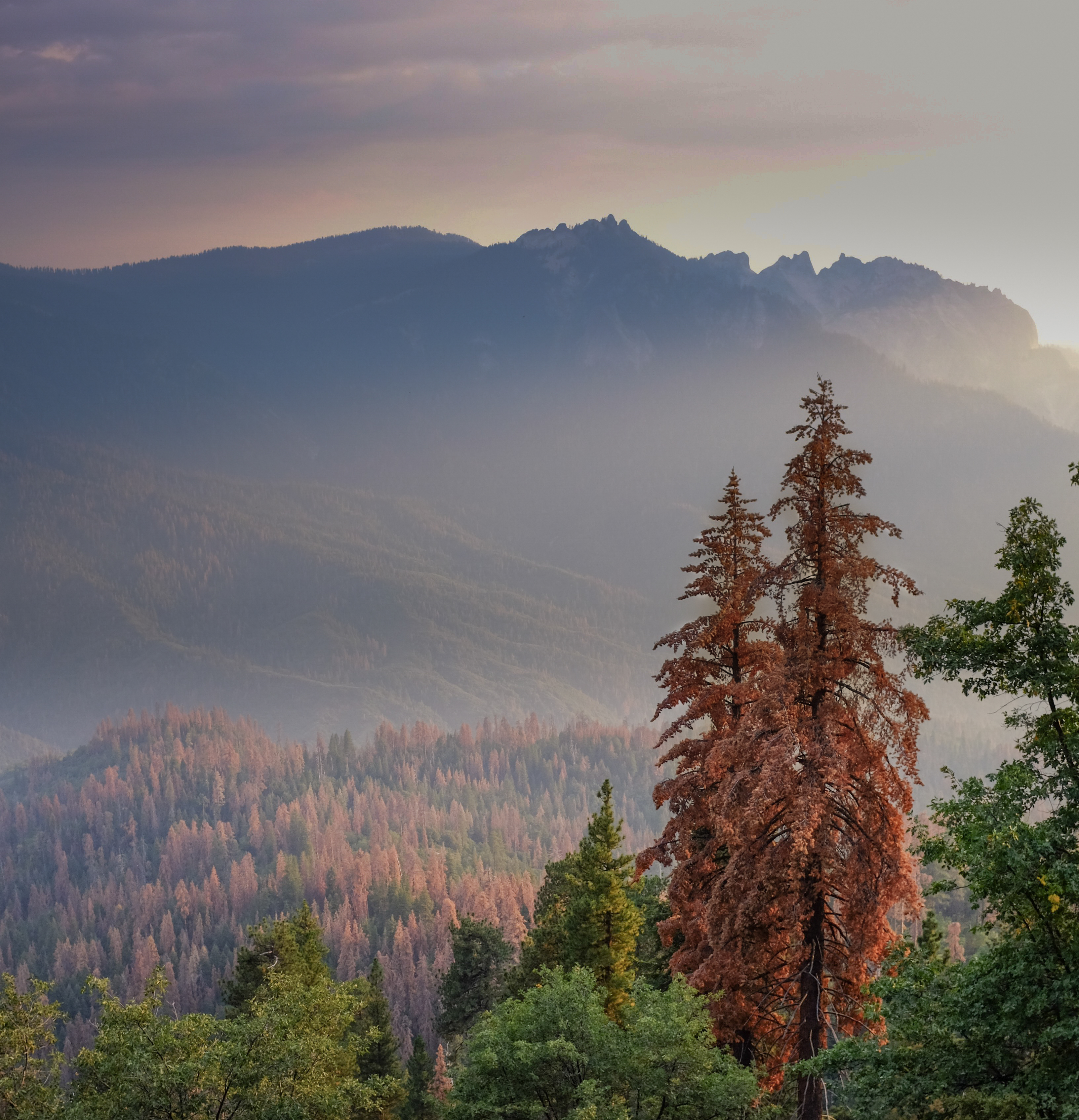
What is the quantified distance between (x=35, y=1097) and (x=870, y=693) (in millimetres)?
25552

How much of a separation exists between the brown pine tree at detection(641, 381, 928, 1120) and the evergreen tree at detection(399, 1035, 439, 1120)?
36966mm

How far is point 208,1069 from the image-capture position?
2822 cm

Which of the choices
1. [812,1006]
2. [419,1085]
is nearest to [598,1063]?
[812,1006]

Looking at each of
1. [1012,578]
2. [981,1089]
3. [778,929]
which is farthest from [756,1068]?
[1012,578]

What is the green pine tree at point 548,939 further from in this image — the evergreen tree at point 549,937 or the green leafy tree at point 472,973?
the green leafy tree at point 472,973

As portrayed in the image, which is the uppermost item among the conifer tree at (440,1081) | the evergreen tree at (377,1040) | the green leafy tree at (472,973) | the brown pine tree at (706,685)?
the brown pine tree at (706,685)

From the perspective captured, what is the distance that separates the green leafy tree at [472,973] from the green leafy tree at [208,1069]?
36099mm

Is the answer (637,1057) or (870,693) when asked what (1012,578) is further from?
(637,1057)

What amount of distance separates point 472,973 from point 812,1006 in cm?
4388

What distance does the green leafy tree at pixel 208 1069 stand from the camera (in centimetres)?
2789

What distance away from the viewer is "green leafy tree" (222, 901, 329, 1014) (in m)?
55.8

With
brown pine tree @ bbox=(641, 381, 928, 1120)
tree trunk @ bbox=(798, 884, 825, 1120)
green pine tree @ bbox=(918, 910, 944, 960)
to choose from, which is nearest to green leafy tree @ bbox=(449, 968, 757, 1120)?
tree trunk @ bbox=(798, 884, 825, 1120)

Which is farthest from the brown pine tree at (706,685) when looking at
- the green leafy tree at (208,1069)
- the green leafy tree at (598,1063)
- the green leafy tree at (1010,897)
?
the green leafy tree at (208,1069)

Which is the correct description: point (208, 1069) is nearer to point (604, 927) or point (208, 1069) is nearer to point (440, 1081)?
point (604, 927)
